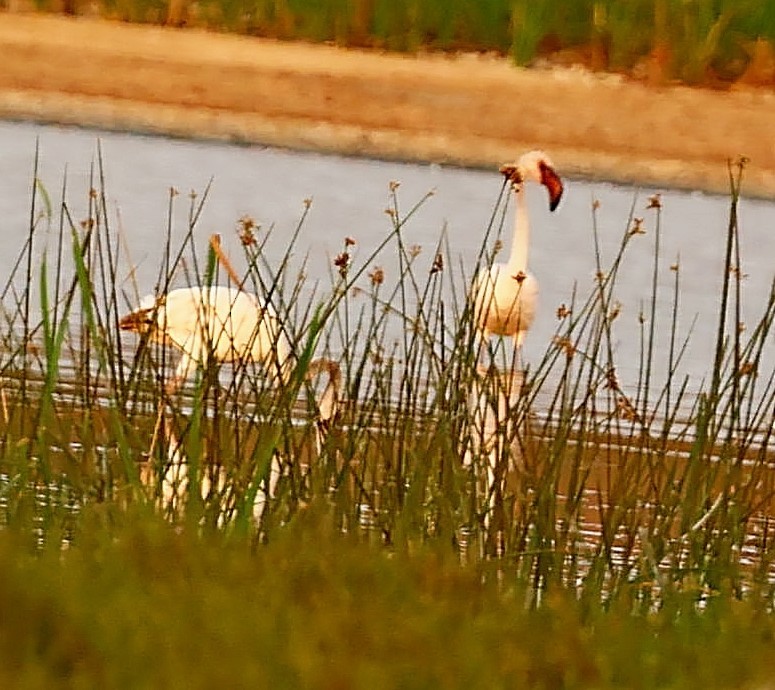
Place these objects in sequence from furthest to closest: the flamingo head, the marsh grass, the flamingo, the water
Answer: the water
the flamingo head
the flamingo
the marsh grass

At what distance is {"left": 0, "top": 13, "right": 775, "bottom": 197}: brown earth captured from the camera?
2535 mm

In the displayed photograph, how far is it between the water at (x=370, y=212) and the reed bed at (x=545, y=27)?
0.68 ft

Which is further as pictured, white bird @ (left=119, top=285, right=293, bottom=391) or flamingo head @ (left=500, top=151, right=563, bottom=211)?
flamingo head @ (left=500, top=151, right=563, bottom=211)

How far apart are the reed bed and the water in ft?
0.68

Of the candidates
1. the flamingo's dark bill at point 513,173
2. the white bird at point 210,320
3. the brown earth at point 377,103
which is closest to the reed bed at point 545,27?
the brown earth at point 377,103

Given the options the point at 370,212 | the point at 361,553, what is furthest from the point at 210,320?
the point at 370,212

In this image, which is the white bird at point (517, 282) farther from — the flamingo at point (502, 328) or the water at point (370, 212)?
the water at point (370, 212)

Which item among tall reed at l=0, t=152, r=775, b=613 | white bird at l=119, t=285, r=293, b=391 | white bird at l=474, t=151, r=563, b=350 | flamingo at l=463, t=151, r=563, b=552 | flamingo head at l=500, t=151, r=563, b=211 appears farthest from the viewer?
flamingo head at l=500, t=151, r=563, b=211

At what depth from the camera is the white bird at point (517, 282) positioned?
1668 mm

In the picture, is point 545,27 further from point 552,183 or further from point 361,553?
point 361,553

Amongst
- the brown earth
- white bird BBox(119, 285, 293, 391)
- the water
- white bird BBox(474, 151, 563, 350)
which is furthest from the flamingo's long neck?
the brown earth

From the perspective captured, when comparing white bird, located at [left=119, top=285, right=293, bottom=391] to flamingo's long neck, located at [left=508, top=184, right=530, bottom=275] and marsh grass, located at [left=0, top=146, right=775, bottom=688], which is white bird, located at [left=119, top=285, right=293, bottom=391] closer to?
marsh grass, located at [left=0, top=146, right=775, bottom=688]

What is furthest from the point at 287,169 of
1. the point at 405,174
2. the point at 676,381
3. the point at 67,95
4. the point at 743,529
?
the point at 743,529

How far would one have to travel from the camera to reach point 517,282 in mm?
1655
